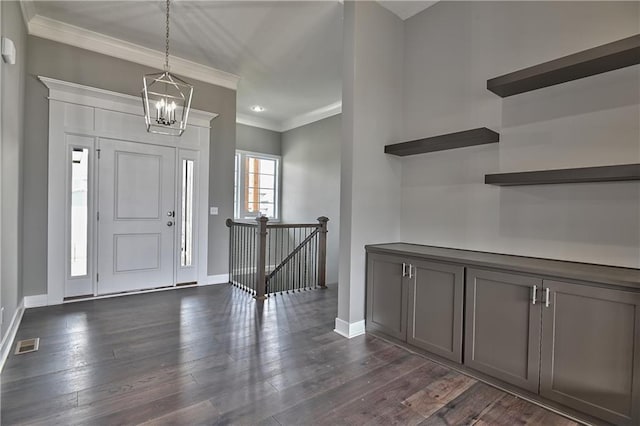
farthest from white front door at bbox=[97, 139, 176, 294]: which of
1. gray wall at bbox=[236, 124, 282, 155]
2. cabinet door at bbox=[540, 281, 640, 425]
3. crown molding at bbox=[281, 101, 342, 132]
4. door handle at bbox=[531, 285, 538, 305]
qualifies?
cabinet door at bbox=[540, 281, 640, 425]

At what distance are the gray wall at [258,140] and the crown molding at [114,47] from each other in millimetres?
2073

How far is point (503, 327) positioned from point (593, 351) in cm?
46

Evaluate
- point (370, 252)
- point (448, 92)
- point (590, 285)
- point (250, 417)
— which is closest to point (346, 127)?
point (448, 92)

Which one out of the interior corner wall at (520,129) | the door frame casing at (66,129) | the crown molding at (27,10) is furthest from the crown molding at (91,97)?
the interior corner wall at (520,129)

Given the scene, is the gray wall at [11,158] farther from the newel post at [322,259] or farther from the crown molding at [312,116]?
the crown molding at [312,116]

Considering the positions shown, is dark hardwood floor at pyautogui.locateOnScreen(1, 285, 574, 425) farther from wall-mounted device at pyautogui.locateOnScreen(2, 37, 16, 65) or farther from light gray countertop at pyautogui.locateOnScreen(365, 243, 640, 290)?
wall-mounted device at pyautogui.locateOnScreen(2, 37, 16, 65)

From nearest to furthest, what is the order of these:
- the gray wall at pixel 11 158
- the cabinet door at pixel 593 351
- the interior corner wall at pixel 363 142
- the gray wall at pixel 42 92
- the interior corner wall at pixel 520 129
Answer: the cabinet door at pixel 593 351 → the interior corner wall at pixel 520 129 → the gray wall at pixel 11 158 → the interior corner wall at pixel 363 142 → the gray wall at pixel 42 92

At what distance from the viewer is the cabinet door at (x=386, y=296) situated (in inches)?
109

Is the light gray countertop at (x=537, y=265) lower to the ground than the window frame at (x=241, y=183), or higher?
lower

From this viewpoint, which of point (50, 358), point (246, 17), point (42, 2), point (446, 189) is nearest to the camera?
point (50, 358)

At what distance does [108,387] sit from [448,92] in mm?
3497

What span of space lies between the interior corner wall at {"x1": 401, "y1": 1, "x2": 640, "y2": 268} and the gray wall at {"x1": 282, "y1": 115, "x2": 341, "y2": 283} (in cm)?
→ 300

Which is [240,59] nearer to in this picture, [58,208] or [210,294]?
[58,208]

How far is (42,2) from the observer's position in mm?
Result: 3219
